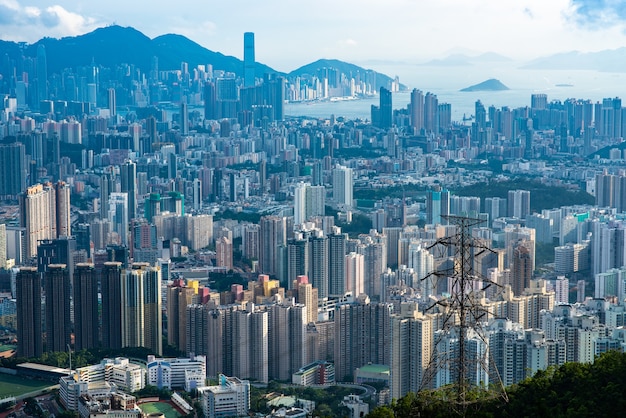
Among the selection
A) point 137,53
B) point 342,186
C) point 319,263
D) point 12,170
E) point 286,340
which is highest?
point 137,53

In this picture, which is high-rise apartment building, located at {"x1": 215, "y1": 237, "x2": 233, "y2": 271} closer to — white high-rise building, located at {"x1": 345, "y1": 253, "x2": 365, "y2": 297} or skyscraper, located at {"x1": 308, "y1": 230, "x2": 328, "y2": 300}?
skyscraper, located at {"x1": 308, "y1": 230, "x2": 328, "y2": 300}

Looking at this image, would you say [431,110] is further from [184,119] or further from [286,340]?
[286,340]

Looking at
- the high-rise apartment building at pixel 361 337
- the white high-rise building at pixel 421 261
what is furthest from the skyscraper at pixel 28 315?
the white high-rise building at pixel 421 261

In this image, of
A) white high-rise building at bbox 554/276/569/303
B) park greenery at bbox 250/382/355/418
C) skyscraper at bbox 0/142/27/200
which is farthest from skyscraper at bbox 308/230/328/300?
skyscraper at bbox 0/142/27/200

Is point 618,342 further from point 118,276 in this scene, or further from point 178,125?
point 178,125

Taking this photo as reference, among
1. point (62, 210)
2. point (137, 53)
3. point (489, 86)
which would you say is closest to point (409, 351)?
point (62, 210)

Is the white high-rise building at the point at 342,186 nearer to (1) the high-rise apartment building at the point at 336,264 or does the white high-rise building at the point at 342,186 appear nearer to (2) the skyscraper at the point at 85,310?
(1) the high-rise apartment building at the point at 336,264
